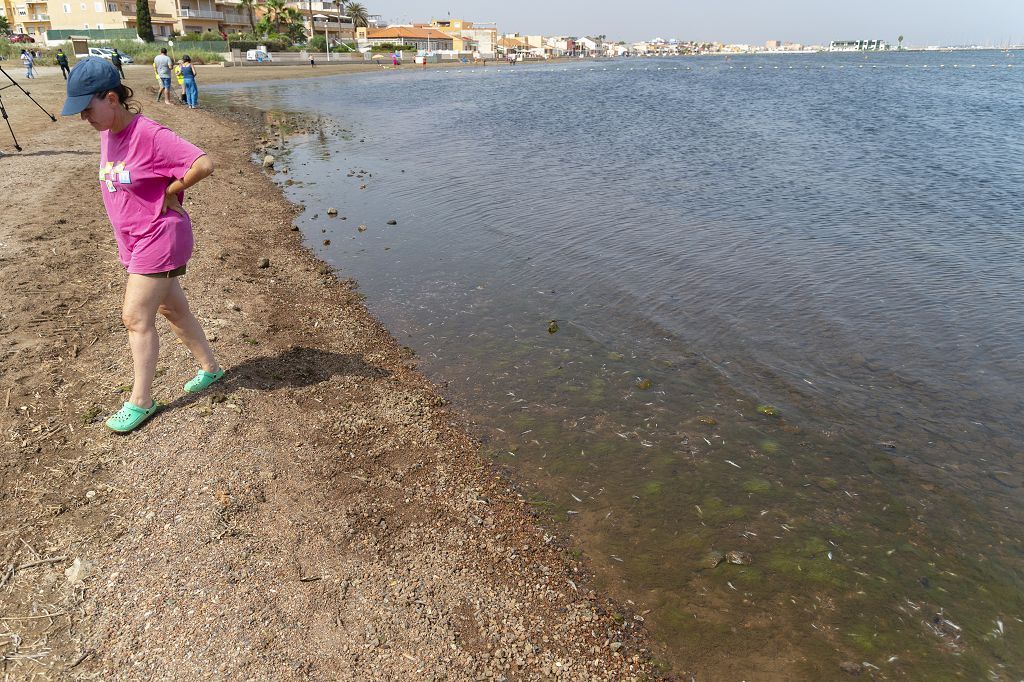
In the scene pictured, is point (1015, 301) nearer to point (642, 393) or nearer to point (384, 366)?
point (642, 393)

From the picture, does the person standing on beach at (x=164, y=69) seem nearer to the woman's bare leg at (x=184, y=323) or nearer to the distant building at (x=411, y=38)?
the woman's bare leg at (x=184, y=323)

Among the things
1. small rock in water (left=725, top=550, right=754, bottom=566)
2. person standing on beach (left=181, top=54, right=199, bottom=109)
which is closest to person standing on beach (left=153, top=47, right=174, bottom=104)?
person standing on beach (left=181, top=54, right=199, bottom=109)

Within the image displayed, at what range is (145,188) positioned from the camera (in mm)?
4824

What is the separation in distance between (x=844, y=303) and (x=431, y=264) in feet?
24.6

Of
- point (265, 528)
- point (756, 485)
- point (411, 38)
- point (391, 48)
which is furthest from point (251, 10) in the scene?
point (756, 485)

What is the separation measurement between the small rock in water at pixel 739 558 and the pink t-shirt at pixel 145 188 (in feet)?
17.6

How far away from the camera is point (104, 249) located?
10.3 m

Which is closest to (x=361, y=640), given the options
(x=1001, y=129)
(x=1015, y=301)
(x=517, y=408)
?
(x=517, y=408)

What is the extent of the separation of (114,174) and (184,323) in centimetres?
151

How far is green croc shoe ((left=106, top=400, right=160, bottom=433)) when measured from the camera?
543 cm

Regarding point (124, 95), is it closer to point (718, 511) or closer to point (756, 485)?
point (718, 511)

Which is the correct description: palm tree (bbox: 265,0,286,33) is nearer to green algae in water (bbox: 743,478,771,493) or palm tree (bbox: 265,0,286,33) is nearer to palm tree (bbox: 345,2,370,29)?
palm tree (bbox: 345,2,370,29)

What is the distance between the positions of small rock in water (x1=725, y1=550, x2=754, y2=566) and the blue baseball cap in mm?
6174

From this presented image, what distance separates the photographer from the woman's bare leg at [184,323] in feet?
17.9
